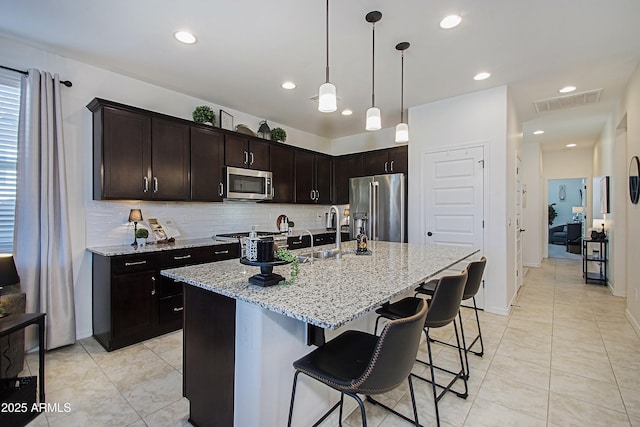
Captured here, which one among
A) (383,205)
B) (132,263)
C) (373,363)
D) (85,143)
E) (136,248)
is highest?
(85,143)

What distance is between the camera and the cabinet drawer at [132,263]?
263 centimetres

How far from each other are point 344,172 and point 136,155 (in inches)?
133

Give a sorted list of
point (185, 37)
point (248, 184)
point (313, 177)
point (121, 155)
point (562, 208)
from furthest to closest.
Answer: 1. point (562, 208)
2. point (313, 177)
3. point (248, 184)
4. point (121, 155)
5. point (185, 37)

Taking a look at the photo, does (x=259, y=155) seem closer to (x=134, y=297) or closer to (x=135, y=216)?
(x=135, y=216)

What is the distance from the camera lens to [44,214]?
2561 millimetres

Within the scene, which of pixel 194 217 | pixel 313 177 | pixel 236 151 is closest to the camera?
pixel 194 217

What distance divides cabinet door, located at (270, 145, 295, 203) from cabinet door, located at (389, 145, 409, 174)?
5.24 ft

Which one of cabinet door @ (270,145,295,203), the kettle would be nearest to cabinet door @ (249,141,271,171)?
cabinet door @ (270,145,295,203)

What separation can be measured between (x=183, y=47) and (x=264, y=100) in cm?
138

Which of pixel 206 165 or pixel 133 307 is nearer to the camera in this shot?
pixel 133 307

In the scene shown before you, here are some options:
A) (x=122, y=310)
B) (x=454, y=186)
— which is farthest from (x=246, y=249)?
(x=454, y=186)

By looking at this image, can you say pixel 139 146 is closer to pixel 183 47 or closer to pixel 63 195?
pixel 63 195

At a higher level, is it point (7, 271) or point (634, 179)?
point (634, 179)

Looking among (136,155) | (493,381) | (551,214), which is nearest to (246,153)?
(136,155)
